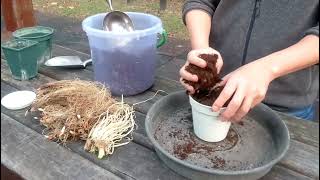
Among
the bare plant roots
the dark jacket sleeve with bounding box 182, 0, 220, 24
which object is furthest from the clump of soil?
the dark jacket sleeve with bounding box 182, 0, 220, 24

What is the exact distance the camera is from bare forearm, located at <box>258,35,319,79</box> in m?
0.72

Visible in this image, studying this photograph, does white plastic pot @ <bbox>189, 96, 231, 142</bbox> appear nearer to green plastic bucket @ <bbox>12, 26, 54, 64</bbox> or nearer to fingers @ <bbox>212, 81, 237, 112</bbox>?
fingers @ <bbox>212, 81, 237, 112</bbox>

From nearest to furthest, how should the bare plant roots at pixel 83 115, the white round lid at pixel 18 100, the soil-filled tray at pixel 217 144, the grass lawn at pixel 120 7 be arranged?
the soil-filled tray at pixel 217 144
the bare plant roots at pixel 83 115
the white round lid at pixel 18 100
the grass lawn at pixel 120 7

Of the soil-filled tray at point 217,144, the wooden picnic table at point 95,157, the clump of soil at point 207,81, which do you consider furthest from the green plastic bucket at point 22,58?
the clump of soil at point 207,81

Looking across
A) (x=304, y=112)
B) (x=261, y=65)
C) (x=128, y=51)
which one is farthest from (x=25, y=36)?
(x=304, y=112)

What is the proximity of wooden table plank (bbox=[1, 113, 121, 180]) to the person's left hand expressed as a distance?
0.26m

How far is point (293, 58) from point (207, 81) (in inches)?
8.1

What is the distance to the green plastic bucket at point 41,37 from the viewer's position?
3.79 feet

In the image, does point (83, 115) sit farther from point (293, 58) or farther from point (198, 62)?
point (293, 58)

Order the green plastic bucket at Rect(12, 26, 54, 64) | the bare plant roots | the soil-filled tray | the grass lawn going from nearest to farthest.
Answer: the soil-filled tray, the bare plant roots, the green plastic bucket at Rect(12, 26, 54, 64), the grass lawn

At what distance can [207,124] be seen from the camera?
0.72 meters

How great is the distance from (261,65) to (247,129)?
18cm

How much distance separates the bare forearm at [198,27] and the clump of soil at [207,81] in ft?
0.84

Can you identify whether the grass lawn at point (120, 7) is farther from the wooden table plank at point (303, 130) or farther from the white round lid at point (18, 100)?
the wooden table plank at point (303, 130)
